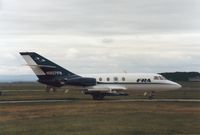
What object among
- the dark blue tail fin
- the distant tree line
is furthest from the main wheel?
the distant tree line

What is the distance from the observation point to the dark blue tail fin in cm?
5616

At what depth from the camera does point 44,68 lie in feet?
184

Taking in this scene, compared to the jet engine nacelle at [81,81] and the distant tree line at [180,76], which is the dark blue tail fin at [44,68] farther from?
the distant tree line at [180,76]

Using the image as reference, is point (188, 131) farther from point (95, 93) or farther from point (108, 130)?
point (95, 93)

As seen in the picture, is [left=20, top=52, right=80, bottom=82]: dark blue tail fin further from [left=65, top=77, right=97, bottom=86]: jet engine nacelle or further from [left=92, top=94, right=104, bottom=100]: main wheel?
[left=92, top=94, right=104, bottom=100]: main wheel

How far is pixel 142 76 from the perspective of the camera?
2240 inches

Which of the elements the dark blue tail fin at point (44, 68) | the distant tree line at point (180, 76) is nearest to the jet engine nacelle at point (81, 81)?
the dark blue tail fin at point (44, 68)

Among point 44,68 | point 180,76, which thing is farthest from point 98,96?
point 180,76

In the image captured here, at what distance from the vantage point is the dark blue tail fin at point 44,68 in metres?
56.2

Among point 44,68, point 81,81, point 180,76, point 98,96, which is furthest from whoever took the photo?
point 180,76

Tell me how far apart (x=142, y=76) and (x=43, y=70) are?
11847 mm

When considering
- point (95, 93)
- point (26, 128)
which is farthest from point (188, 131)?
point (95, 93)

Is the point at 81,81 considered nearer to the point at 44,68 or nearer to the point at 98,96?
the point at 98,96

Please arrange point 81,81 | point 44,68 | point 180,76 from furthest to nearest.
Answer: point 180,76, point 44,68, point 81,81
